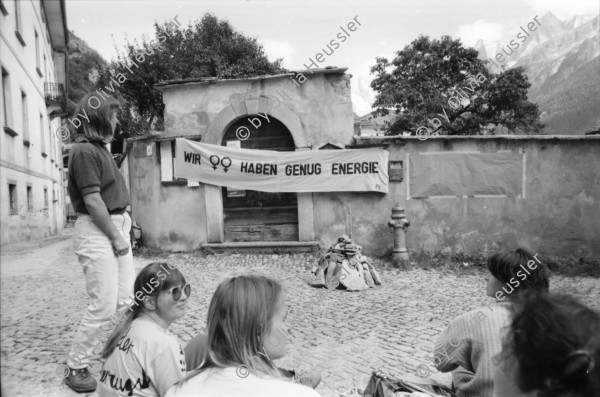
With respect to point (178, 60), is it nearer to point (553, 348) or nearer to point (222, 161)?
point (222, 161)

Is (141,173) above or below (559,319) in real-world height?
above

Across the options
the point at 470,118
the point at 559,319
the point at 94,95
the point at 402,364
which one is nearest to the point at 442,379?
the point at 402,364

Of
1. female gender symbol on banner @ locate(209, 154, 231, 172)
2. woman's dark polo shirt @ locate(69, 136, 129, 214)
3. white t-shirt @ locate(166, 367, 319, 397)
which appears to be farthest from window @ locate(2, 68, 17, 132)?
female gender symbol on banner @ locate(209, 154, 231, 172)

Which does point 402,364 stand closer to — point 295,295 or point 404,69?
point 295,295

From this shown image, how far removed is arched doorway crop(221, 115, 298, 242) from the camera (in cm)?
880

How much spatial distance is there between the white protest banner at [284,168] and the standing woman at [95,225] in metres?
5.57

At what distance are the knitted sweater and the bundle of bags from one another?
403 centimetres

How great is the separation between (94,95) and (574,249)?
27.4ft

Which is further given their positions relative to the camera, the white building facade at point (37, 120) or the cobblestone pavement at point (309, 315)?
the white building facade at point (37, 120)

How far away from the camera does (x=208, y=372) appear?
54.3 inches

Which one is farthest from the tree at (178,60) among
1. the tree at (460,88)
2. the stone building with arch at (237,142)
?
the stone building with arch at (237,142)

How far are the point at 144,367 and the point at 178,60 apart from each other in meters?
23.7

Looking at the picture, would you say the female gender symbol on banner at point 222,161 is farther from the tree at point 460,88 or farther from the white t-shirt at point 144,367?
the tree at point 460,88

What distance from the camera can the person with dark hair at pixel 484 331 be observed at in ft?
6.27
